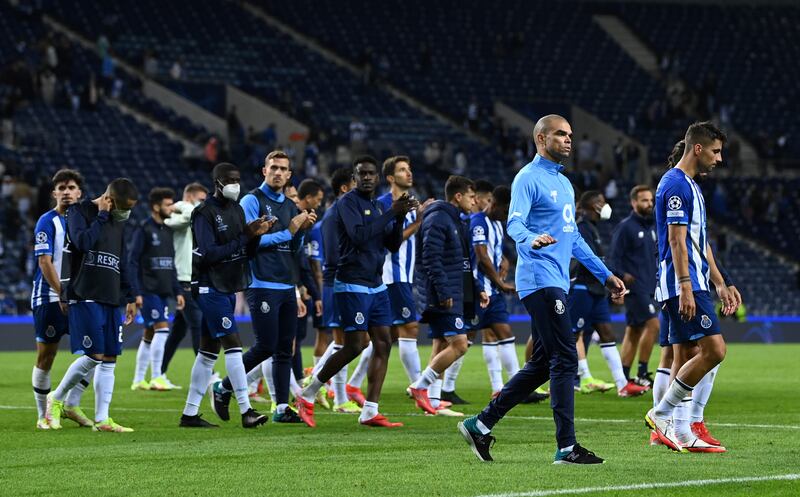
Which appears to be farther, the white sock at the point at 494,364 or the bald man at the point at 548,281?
the white sock at the point at 494,364

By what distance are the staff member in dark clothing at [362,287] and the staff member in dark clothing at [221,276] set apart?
27.5 inches

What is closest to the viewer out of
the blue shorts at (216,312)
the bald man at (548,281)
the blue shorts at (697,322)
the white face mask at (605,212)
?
the bald man at (548,281)

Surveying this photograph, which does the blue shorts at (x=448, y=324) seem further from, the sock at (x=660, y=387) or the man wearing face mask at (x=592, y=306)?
the sock at (x=660, y=387)

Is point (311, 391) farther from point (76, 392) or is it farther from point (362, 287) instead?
point (76, 392)

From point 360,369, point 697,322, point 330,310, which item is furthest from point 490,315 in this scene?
point 697,322

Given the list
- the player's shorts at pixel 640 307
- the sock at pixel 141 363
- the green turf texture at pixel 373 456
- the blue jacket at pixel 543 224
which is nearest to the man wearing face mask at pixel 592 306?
the player's shorts at pixel 640 307

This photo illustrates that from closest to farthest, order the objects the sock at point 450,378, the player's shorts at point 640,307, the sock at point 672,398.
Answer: the sock at point 672,398, the sock at point 450,378, the player's shorts at point 640,307

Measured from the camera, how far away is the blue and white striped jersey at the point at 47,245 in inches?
467

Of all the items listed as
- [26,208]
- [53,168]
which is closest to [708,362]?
[26,208]

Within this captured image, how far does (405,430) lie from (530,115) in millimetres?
34669

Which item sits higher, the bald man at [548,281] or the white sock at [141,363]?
the bald man at [548,281]

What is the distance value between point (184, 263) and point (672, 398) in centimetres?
863

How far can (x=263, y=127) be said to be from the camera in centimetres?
4081

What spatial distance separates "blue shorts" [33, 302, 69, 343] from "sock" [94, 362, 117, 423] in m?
0.72
